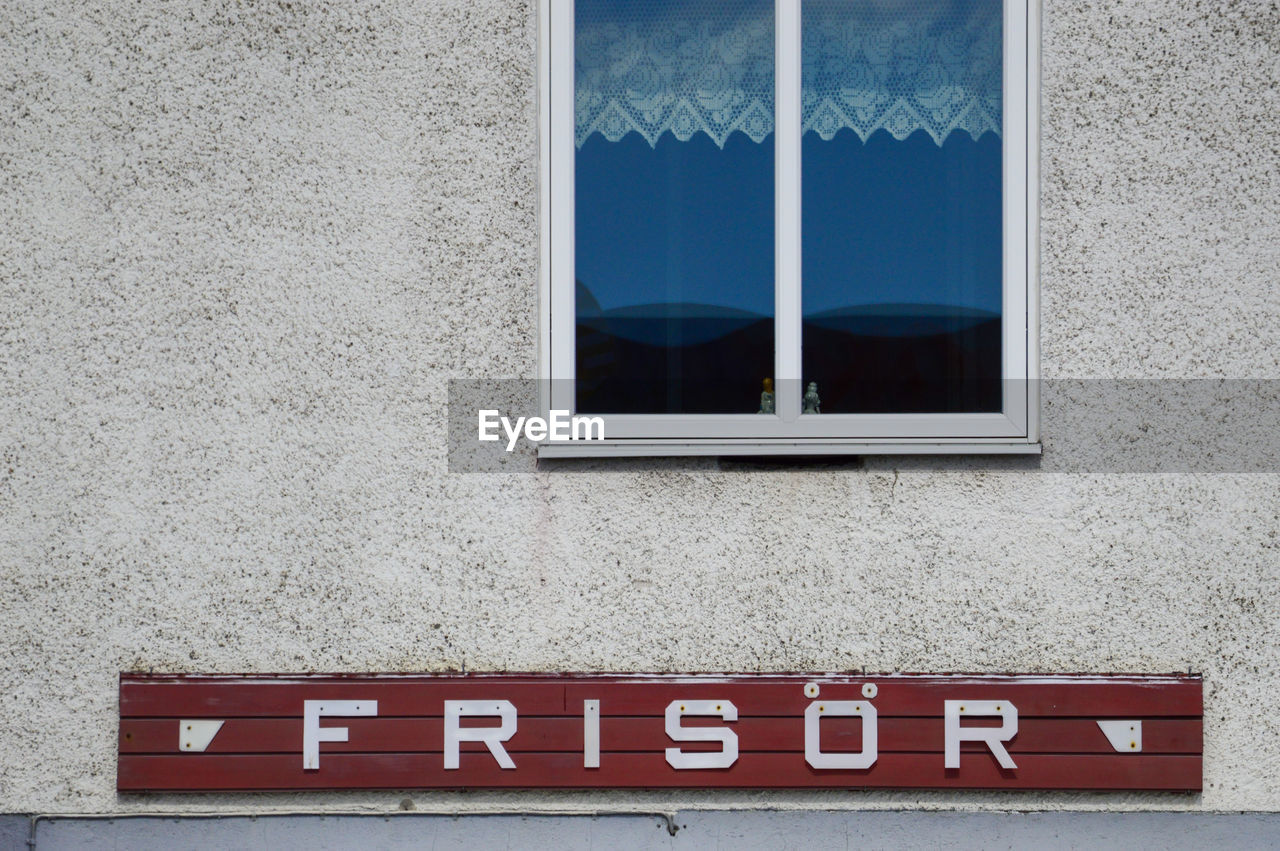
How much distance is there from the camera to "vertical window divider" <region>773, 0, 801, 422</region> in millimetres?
2961

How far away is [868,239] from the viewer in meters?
3.02

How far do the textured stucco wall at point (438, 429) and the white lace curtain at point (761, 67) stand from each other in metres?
0.25

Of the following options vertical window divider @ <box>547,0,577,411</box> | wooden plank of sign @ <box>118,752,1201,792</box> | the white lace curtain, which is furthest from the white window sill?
the white lace curtain

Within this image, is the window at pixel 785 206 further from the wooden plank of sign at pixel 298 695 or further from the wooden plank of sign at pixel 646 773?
the wooden plank of sign at pixel 646 773

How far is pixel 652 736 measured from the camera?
278cm

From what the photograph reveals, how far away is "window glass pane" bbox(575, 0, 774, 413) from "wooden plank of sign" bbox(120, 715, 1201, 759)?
3.33ft

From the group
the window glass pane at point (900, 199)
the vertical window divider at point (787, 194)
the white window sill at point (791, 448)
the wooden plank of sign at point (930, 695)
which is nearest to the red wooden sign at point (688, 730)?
the wooden plank of sign at point (930, 695)

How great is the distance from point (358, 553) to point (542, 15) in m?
1.81

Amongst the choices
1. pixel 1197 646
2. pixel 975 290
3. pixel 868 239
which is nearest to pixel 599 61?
pixel 868 239

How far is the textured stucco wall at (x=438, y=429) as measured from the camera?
9.27 feet

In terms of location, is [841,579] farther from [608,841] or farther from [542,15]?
[542,15]

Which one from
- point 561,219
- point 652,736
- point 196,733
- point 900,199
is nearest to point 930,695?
point 652,736

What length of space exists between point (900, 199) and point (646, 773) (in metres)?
2.03

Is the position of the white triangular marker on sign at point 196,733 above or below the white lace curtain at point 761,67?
below
